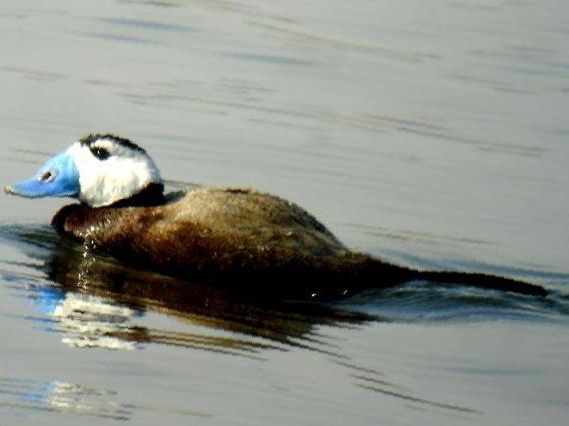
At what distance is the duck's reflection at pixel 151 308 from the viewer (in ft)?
27.8

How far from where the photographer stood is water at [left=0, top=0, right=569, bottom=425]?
780 cm

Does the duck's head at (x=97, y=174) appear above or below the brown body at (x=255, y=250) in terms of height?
above

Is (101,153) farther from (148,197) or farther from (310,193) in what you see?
(310,193)

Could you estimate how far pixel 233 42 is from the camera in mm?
16234

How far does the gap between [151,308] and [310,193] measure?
9.17 feet

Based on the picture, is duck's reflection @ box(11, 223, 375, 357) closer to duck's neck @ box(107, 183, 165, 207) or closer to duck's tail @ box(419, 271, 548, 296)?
duck's neck @ box(107, 183, 165, 207)

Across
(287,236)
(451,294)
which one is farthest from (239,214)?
(451,294)

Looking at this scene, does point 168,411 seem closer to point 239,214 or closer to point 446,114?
point 239,214

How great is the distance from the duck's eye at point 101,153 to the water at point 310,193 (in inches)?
19.2

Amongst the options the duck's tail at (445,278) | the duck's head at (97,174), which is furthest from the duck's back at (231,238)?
the duck's head at (97,174)

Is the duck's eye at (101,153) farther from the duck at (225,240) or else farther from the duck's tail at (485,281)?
the duck's tail at (485,281)

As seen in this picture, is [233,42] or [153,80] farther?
[233,42]

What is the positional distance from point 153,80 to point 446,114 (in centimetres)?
206

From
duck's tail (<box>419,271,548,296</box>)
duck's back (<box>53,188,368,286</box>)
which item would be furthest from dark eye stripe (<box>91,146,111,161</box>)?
duck's tail (<box>419,271,548,296</box>)
